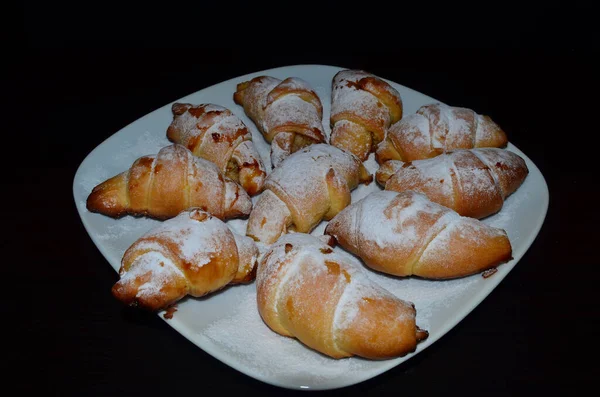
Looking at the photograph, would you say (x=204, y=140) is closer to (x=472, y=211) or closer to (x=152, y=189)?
(x=152, y=189)

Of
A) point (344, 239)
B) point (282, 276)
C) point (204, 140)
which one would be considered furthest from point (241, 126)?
point (282, 276)

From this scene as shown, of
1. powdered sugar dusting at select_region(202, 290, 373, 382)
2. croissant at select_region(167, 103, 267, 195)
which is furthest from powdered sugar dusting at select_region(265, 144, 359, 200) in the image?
powdered sugar dusting at select_region(202, 290, 373, 382)

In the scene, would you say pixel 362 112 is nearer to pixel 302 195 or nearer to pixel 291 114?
pixel 291 114

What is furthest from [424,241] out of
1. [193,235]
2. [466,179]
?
[193,235]

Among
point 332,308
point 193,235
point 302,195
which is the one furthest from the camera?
point 302,195

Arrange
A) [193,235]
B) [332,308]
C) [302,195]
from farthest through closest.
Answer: [302,195], [193,235], [332,308]

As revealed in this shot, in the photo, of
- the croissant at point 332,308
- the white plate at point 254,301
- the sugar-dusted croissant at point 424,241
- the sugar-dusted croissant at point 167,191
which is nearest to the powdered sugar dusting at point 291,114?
the white plate at point 254,301
